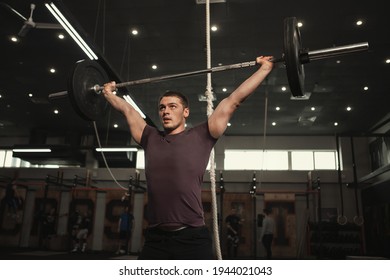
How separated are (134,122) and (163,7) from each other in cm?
348

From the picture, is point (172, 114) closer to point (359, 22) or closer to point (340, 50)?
point (340, 50)

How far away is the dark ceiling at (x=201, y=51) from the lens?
4637 mm

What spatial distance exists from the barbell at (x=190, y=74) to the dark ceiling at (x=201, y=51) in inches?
72.5

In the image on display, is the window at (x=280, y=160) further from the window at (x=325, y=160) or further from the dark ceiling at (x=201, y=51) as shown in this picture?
the dark ceiling at (x=201, y=51)

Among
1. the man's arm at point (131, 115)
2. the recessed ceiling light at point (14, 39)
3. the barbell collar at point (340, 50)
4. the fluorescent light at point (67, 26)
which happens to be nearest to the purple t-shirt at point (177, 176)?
the man's arm at point (131, 115)

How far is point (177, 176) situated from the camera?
4.31 feet

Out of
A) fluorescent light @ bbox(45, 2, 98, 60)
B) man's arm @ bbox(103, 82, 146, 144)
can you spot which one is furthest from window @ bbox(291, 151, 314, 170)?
man's arm @ bbox(103, 82, 146, 144)

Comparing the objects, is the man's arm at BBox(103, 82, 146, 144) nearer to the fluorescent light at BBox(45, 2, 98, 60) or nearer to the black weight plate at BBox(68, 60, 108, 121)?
the black weight plate at BBox(68, 60, 108, 121)

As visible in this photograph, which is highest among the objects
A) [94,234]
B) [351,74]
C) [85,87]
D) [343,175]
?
[351,74]

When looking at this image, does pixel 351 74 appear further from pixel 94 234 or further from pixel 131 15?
pixel 94 234

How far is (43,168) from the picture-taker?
10.3 metres

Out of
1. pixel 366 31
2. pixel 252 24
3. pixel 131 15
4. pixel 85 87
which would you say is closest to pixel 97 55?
pixel 131 15

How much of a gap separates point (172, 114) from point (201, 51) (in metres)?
4.38

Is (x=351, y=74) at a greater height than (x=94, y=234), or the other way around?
(x=351, y=74)
